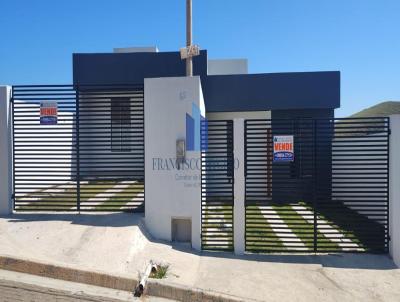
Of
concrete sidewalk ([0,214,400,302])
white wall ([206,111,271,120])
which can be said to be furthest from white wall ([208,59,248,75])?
concrete sidewalk ([0,214,400,302])

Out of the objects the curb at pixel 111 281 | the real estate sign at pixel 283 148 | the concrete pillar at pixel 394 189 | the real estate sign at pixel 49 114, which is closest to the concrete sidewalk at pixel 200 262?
the curb at pixel 111 281

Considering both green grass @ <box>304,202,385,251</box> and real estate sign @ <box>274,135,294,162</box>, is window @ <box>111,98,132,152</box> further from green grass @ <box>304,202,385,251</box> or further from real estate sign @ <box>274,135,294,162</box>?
green grass @ <box>304,202,385,251</box>

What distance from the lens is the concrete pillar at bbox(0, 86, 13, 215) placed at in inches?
314

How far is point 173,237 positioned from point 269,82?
7431mm

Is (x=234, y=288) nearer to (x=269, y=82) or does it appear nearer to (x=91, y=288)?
(x=91, y=288)

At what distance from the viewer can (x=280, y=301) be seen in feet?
17.2

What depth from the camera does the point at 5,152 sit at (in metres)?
8.00

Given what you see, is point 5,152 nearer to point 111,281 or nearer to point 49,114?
point 49,114

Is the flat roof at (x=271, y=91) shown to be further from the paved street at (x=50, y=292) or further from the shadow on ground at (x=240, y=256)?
the paved street at (x=50, y=292)

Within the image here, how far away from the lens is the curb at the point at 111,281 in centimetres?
486

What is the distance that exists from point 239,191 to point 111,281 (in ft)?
10.3

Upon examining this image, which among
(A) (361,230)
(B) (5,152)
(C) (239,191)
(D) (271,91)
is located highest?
(D) (271,91)

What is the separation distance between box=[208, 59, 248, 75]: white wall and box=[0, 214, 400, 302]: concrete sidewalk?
14.2m

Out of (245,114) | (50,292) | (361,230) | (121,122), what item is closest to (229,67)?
(245,114)
